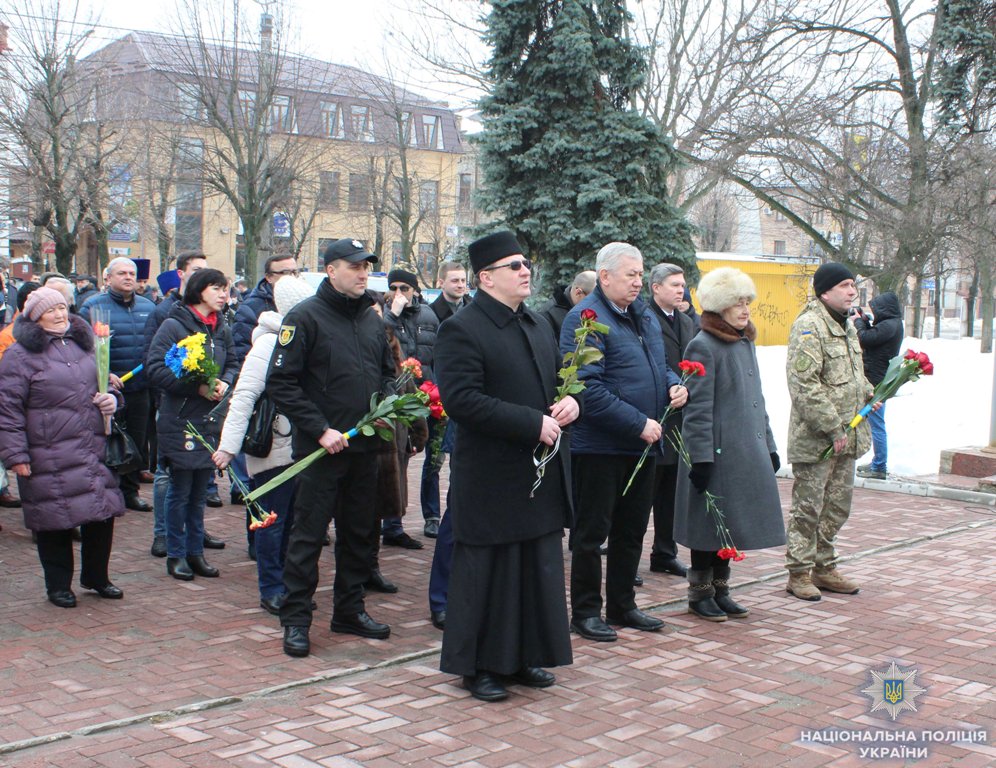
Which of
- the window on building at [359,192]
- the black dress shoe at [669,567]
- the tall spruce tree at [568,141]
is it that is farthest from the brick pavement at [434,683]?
the window on building at [359,192]

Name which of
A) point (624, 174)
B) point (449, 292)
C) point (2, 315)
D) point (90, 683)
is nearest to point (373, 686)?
point (90, 683)

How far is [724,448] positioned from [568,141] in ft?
28.4

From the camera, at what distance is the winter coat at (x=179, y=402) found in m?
7.01

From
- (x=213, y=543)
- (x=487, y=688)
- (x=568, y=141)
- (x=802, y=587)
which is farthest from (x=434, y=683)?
(x=568, y=141)

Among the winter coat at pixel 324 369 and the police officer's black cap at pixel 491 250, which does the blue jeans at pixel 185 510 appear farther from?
the police officer's black cap at pixel 491 250

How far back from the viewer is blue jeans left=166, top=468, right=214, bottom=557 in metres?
7.09

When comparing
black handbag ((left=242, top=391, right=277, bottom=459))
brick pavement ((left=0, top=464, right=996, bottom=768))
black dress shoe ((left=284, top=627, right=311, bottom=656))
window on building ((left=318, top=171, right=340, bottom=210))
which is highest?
window on building ((left=318, top=171, right=340, bottom=210))

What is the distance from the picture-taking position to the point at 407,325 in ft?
28.2

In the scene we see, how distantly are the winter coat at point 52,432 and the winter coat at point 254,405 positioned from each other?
0.89 meters

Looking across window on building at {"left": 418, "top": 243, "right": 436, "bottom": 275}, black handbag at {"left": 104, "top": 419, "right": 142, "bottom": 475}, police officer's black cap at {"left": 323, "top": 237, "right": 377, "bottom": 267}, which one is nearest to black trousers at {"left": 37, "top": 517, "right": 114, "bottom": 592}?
black handbag at {"left": 104, "top": 419, "right": 142, "bottom": 475}

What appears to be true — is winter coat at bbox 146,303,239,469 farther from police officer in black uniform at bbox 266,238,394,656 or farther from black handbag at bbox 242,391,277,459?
police officer in black uniform at bbox 266,238,394,656

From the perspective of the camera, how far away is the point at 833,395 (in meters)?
6.80

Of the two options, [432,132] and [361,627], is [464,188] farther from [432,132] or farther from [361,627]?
[361,627]

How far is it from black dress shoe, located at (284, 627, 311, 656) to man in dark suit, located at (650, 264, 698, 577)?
2.83 m
